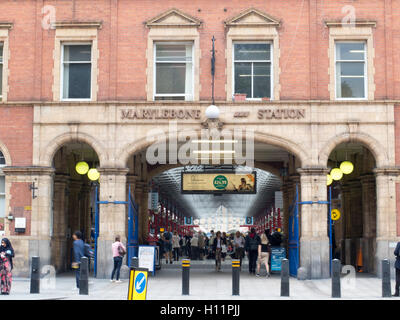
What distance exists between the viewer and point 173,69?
85.7 feet

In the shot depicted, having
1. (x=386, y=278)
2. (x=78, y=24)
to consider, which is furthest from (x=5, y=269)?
(x=78, y=24)

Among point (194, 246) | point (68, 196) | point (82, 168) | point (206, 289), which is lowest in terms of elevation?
point (206, 289)

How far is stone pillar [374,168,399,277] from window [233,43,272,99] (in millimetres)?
4924

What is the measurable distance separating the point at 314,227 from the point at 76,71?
395 inches

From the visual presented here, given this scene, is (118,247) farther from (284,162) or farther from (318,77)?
(284,162)

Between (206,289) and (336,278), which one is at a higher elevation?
(336,278)

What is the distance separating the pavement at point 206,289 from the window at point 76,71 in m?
6.55

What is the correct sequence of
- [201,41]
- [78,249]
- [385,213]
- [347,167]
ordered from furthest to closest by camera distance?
1. [347,167]
2. [201,41]
3. [385,213]
4. [78,249]

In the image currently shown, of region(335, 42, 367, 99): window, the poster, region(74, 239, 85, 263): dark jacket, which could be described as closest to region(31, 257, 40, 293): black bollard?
region(74, 239, 85, 263): dark jacket

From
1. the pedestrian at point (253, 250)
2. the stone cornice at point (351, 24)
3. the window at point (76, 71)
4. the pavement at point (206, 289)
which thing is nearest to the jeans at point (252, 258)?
the pedestrian at point (253, 250)

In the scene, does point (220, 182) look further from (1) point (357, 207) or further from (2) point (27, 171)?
(2) point (27, 171)

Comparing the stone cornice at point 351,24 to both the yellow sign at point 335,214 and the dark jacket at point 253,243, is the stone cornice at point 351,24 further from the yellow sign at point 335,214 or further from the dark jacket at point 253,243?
the yellow sign at point 335,214

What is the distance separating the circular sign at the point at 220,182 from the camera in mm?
29641

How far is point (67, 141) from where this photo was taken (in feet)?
84.1
